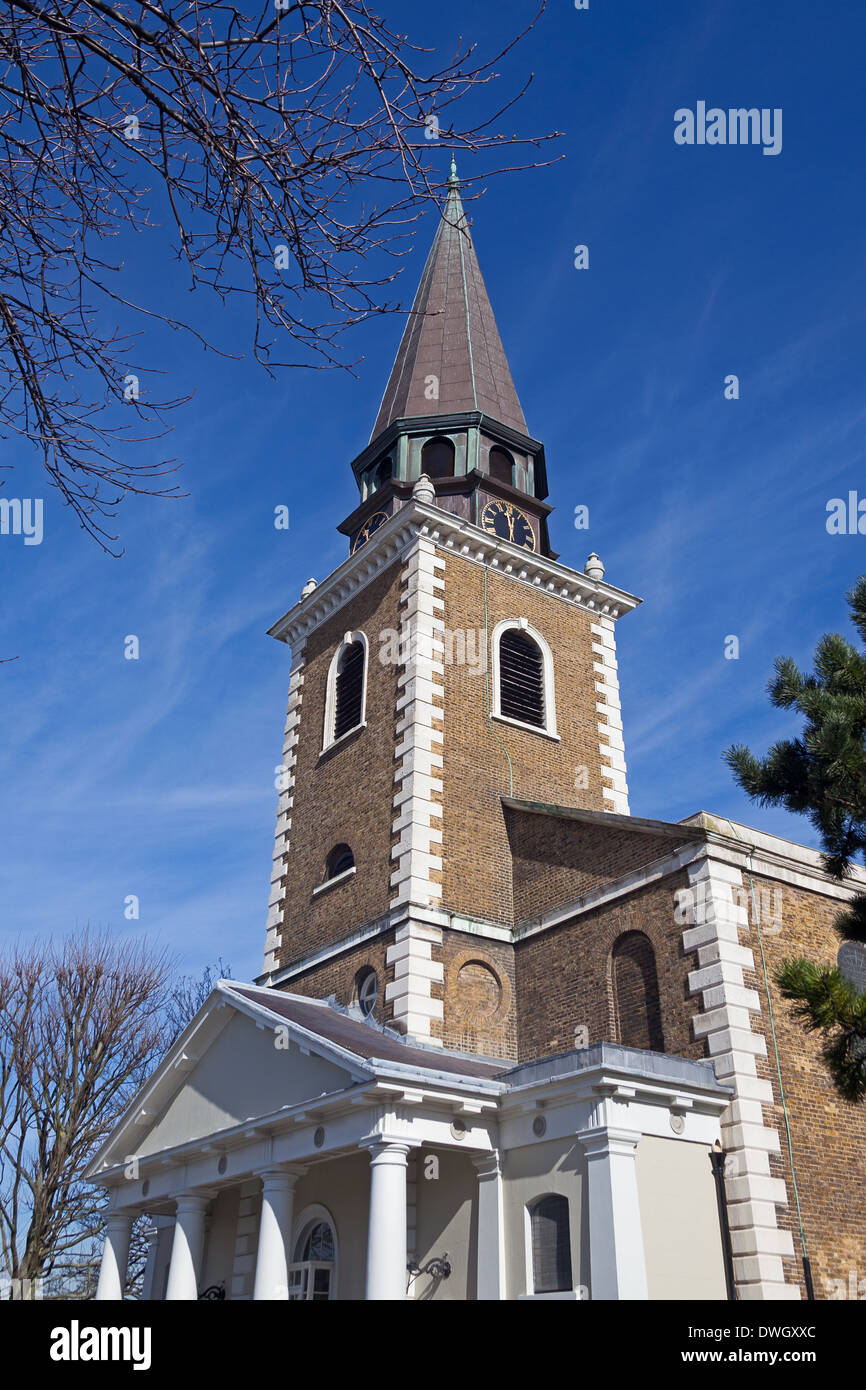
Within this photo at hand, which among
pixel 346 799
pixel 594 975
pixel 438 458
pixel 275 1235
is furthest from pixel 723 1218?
pixel 438 458

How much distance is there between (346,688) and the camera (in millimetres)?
23062

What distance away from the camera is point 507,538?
2416 centimetres

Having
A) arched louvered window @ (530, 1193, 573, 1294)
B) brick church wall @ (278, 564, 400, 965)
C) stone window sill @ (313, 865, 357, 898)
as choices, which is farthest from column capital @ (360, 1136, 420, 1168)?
stone window sill @ (313, 865, 357, 898)

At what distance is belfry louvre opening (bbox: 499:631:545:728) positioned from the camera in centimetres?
2178

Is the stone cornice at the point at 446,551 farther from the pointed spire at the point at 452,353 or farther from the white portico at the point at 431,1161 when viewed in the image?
the white portico at the point at 431,1161

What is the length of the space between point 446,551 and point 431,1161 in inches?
471

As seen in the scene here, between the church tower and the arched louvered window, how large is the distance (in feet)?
13.7

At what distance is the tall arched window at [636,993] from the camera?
1519cm

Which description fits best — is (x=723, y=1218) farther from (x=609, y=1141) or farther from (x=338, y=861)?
(x=338, y=861)

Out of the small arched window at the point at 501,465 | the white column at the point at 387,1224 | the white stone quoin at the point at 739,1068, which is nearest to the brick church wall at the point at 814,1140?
the white stone quoin at the point at 739,1068

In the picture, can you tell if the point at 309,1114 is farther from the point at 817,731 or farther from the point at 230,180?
the point at 230,180

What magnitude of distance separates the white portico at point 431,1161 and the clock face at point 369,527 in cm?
1168
